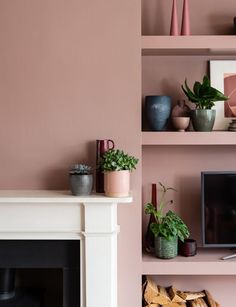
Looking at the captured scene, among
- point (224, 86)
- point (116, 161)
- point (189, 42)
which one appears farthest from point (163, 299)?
point (189, 42)

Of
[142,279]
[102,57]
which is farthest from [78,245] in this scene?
[102,57]

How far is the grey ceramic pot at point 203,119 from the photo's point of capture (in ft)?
7.78

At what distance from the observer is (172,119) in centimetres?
245

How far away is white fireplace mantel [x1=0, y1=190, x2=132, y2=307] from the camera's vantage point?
6.85 feet

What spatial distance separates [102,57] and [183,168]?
836 mm

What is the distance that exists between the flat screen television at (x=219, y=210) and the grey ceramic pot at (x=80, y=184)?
71 centimetres

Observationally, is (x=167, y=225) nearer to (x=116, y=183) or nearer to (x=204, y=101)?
(x=116, y=183)

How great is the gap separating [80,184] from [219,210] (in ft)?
2.80

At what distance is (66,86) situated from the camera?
2260 millimetres

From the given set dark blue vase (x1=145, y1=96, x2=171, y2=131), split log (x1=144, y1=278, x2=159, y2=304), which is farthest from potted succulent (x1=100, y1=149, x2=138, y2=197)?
split log (x1=144, y1=278, x2=159, y2=304)

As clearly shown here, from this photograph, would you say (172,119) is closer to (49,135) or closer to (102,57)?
(102,57)

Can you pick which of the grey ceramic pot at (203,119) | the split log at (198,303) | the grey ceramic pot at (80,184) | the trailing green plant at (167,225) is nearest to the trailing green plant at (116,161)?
the grey ceramic pot at (80,184)

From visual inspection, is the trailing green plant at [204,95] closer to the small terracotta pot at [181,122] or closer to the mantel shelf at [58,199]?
the small terracotta pot at [181,122]

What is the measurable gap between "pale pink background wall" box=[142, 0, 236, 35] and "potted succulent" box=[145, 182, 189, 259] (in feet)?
3.52
